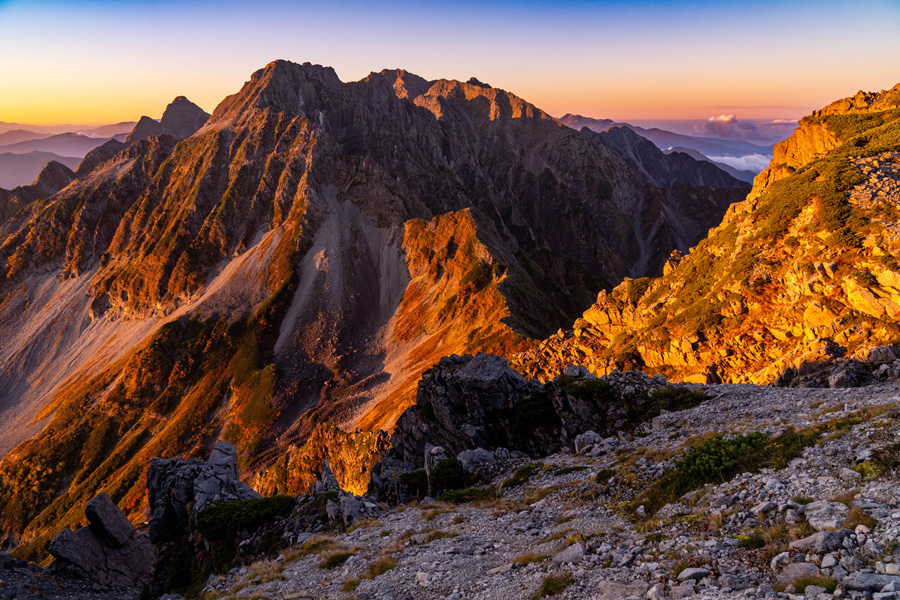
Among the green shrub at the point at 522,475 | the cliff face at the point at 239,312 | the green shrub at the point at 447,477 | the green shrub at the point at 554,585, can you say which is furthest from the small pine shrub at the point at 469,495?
→ the cliff face at the point at 239,312

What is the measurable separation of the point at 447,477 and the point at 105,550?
87.6 feet

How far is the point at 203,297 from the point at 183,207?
53.5 metres

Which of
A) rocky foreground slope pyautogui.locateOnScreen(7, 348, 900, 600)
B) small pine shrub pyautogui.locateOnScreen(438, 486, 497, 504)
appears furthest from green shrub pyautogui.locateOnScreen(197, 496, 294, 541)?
small pine shrub pyautogui.locateOnScreen(438, 486, 497, 504)

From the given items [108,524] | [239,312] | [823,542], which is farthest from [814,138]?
[239,312]

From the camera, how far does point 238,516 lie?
27688mm

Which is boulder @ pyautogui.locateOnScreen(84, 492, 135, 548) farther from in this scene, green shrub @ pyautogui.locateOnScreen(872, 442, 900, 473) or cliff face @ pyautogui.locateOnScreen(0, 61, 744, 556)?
cliff face @ pyautogui.locateOnScreen(0, 61, 744, 556)

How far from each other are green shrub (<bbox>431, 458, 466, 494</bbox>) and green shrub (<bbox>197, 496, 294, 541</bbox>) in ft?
33.1

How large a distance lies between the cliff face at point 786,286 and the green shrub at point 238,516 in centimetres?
3906

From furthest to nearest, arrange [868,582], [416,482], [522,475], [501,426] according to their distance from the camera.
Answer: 1. [501,426]
2. [416,482]
3. [522,475]
4. [868,582]

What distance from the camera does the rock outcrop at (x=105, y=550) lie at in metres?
29.5

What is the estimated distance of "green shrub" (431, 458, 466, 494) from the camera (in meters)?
27.0

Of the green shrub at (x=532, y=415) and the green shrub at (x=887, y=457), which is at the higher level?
the green shrub at (x=887, y=457)

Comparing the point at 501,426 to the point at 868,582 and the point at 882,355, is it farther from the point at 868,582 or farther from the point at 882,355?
the point at 868,582

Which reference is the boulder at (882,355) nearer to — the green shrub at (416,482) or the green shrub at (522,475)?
the green shrub at (522,475)
